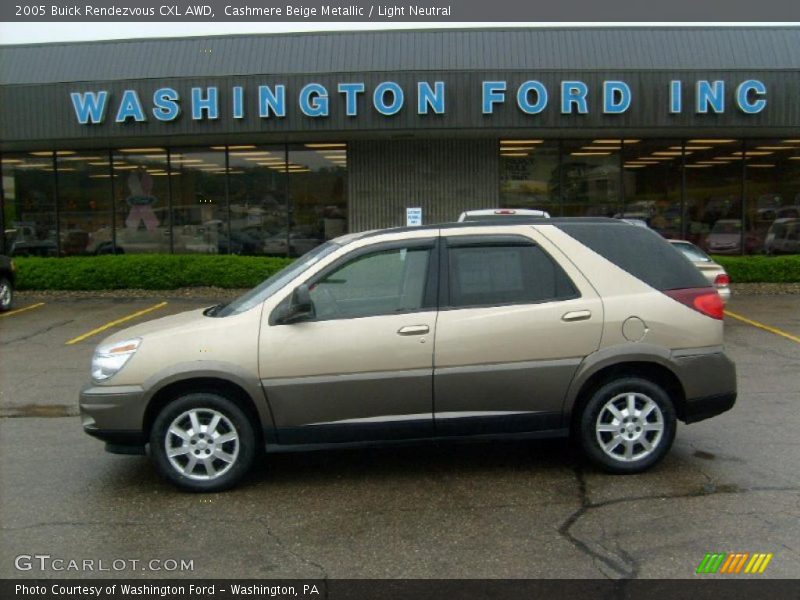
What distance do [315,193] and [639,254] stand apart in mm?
13909

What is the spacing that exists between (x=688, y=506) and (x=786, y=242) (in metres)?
16.2

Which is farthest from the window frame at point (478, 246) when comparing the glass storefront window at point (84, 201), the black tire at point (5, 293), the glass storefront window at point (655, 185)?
the glass storefront window at point (84, 201)

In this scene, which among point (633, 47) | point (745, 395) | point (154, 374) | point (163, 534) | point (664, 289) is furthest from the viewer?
point (633, 47)

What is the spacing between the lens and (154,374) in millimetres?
5387

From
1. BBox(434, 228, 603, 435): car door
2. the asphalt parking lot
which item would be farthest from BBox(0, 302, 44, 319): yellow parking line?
BBox(434, 228, 603, 435): car door

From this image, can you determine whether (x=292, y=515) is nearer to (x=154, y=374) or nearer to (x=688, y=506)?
(x=154, y=374)

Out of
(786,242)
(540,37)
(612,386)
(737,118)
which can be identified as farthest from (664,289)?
(786,242)

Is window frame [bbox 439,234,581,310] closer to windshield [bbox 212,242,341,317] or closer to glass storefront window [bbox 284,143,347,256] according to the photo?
windshield [bbox 212,242,341,317]

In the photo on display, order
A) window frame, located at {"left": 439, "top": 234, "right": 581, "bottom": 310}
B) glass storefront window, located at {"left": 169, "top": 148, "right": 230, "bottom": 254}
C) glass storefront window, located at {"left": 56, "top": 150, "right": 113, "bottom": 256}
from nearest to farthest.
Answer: window frame, located at {"left": 439, "top": 234, "right": 581, "bottom": 310}, glass storefront window, located at {"left": 169, "top": 148, "right": 230, "bottom": 254}, glass storefront window, located at {"left": 56, "top": 150, "right": 113, "bottom": 256}

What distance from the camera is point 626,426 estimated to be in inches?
223

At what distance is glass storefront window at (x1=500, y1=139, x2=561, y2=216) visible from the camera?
18.8m

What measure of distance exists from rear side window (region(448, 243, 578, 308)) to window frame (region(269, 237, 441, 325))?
111mm

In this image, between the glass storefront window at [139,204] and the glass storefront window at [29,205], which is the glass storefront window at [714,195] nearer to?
the glass storefront window at [139,204]

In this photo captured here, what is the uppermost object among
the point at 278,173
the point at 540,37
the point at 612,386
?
the point at 540,37
